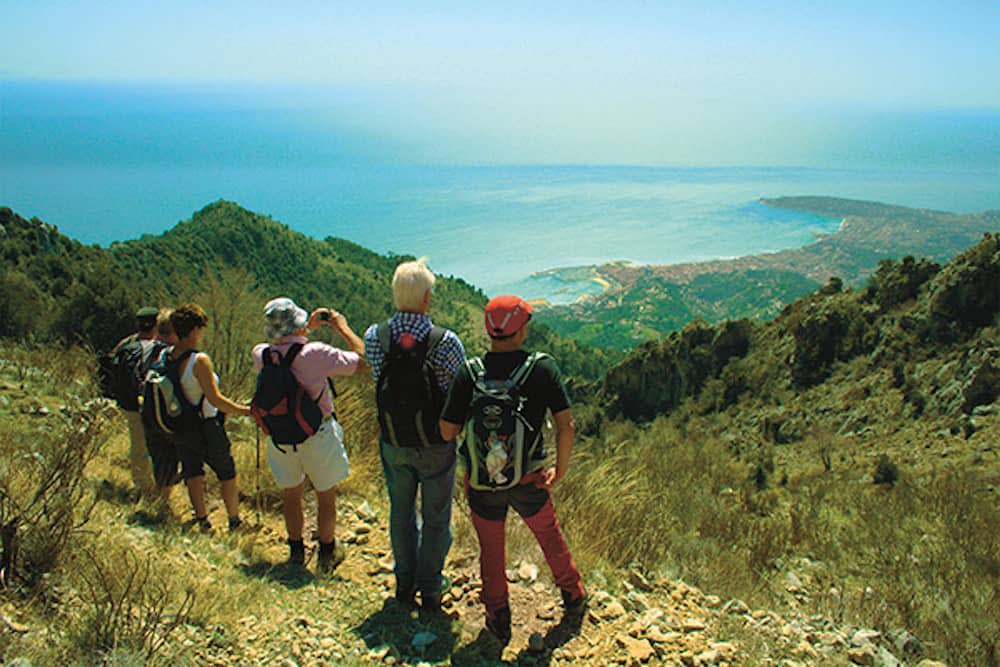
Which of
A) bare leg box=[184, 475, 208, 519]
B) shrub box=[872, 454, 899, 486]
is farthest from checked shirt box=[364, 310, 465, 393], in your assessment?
shrub box=[872, 454, 899, 486]

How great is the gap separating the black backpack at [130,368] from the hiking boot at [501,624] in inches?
94.9

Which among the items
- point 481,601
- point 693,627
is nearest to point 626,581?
point 693,627

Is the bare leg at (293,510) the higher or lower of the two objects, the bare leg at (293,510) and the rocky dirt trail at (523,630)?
the higher

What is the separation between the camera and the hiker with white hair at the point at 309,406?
9.94 ft

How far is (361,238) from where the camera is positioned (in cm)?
12406

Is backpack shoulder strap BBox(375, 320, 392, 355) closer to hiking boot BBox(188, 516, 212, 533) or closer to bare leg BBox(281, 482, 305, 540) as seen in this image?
bare leg BBox(281, 482, 305, 540)

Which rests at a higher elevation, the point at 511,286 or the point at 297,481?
the point at 297,481

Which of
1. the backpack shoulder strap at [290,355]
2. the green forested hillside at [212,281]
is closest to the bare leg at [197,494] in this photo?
the backpack shoulder strap at [290,355]

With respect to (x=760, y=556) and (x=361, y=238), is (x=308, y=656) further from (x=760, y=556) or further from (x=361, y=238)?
(x=361, y=238)

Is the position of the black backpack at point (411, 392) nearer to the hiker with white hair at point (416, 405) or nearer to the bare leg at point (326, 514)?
the hiker with white hair at point (416, 405)

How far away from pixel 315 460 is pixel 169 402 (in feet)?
2.88

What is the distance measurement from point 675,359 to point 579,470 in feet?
79.4

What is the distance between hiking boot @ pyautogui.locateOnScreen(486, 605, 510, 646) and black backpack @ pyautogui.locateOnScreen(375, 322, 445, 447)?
0.85 m

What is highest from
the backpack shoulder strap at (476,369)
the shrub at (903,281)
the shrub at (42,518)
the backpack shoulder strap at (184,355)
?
the backpack shoulder strap at (476,369)
